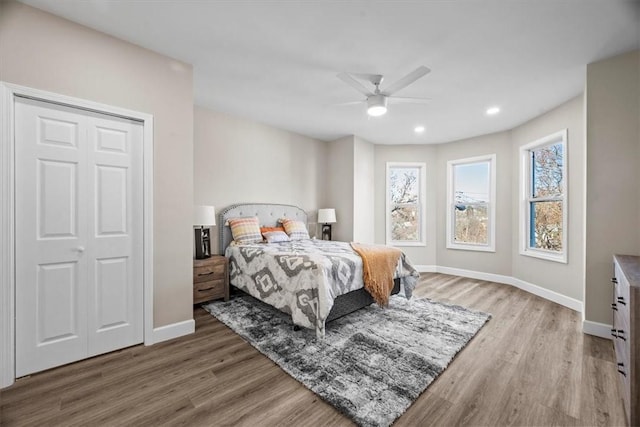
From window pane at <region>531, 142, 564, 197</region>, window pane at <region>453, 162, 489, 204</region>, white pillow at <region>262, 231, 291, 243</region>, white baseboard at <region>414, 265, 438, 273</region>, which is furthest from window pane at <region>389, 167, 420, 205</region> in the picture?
white pillow at <region>262, 231, 291, 243</region>

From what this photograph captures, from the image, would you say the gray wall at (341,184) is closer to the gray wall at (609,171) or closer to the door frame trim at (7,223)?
the gray wall at (609,171)

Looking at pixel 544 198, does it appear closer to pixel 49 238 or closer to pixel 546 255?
pixel 546 255

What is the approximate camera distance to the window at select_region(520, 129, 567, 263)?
371 cm

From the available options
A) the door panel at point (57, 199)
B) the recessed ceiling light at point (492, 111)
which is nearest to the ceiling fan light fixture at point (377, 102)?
the recessed ceiling light at point (492, 111)

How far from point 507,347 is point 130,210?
143 inches

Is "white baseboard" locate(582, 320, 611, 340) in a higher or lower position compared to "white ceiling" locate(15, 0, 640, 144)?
lower

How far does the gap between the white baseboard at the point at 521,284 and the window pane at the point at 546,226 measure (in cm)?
63

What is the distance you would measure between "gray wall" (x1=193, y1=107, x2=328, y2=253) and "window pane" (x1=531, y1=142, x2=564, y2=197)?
3580mm

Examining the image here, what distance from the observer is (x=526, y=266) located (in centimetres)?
429

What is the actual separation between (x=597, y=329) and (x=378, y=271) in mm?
2158

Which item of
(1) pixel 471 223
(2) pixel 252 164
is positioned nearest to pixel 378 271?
(2) pixel 252 164

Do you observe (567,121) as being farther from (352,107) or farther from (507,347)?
(507,347)

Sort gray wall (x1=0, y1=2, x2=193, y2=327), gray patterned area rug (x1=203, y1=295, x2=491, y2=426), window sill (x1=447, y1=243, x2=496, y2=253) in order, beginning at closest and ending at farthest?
gray patterned area rug (x1=203, y1=295, x2=491, y2=426)
gray wall (x1=0, y1=2, x2=193, y2=327)
window sill (x1=447, y1=243, x2=496, y2=253)

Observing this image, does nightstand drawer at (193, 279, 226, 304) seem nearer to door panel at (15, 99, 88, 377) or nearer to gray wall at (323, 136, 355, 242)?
door panel at (15, 99, 88, 377)
